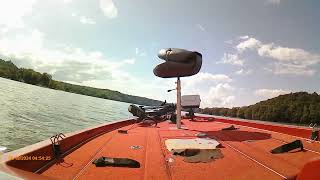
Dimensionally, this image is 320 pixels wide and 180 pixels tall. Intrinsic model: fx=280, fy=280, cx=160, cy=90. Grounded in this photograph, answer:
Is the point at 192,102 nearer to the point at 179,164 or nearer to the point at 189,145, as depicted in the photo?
the point at 189,145

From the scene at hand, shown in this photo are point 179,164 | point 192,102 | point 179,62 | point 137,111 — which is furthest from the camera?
point 192,102

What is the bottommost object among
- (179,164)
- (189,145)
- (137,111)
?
(179,164)

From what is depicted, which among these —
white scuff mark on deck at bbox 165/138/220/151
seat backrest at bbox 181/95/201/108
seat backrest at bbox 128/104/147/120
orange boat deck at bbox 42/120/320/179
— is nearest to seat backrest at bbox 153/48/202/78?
seat backrest at bbox 128/104/147/120

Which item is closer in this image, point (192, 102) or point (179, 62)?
point (179, 62)

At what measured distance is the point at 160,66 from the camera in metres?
9.79

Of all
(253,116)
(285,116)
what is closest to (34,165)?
(285,116)

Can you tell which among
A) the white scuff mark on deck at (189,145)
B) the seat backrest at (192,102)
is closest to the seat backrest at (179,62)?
the white scuff mark on deck at (189,145)

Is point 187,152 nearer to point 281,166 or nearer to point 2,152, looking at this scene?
point 281,166

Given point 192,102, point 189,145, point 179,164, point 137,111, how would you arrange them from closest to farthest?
point 179,164, point 189,145, point 137,111, point 192,102

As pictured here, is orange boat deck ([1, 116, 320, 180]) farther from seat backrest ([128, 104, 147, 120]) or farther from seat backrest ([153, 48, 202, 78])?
seat backrest ([128, 104, 147, 120])

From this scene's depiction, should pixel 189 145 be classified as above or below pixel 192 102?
below

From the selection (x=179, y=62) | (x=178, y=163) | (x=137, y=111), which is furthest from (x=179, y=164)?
(x=137, y=111)

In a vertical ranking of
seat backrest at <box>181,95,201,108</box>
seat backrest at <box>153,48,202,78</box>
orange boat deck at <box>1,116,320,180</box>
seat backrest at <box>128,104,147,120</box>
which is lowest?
orange boat deck at <box>1,116,320,180</box>

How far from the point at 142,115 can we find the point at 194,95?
4183 millimetres
